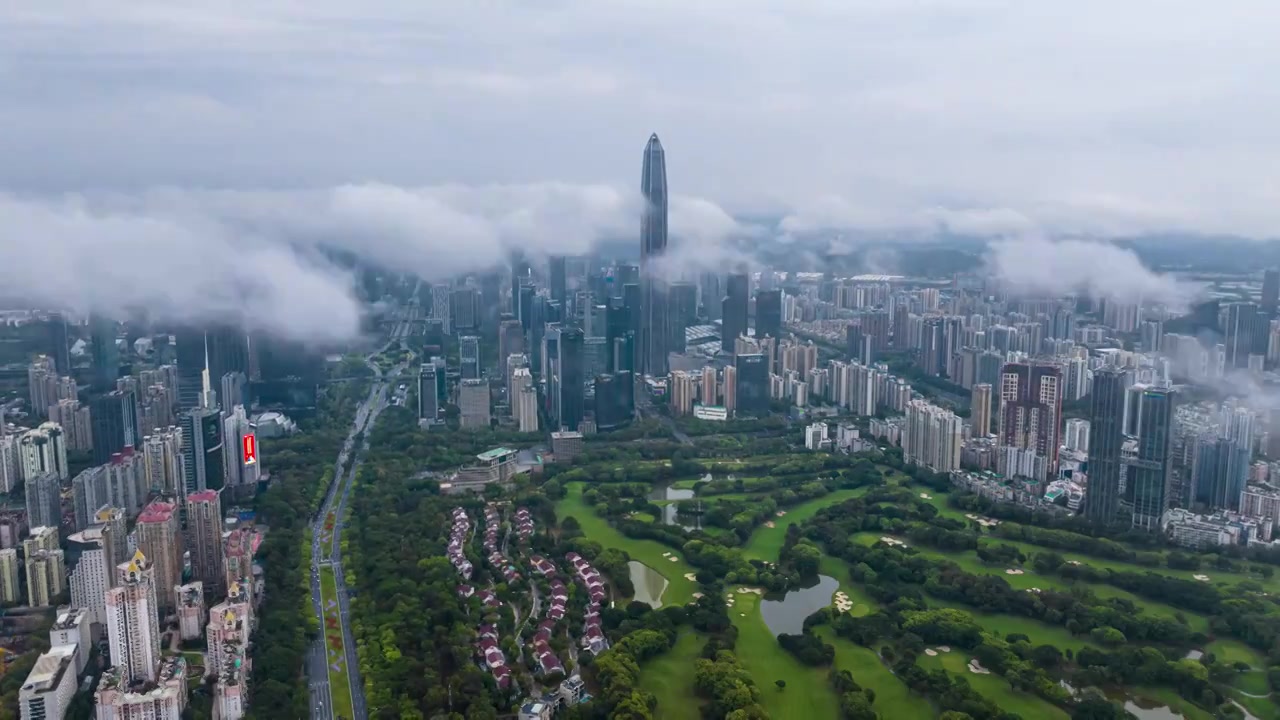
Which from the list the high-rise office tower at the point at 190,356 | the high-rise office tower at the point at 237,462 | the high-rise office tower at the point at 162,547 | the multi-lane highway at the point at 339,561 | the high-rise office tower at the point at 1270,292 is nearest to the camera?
the multi-lane highway at the point at 339,561

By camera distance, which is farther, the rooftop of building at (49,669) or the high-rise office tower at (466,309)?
the high-rise office tower at (466,309)

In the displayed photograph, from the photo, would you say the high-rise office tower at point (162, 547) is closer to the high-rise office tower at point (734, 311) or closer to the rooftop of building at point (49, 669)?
the rooftop of building at point (49, 669)

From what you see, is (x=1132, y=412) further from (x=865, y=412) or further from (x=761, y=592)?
(x=865, y=412)

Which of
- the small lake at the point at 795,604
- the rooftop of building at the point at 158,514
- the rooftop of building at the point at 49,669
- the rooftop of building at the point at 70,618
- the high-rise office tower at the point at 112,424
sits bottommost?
the small lake at the point at 795,604

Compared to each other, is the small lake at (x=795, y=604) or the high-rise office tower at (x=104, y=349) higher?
the high-rise office tower at (x=104, y=349)

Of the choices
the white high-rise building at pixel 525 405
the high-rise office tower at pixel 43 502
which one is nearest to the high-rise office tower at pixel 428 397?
the white high-rise building at pixel 525 405

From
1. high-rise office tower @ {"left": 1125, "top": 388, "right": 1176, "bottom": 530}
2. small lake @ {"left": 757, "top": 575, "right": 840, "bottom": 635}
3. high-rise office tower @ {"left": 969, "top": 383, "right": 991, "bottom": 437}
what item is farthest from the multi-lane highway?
high-rise office tower @ {"left": 969, "top": 383, "right": 991, "bottom": 437}

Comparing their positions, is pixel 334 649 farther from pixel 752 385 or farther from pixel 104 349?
pixel 752 385
